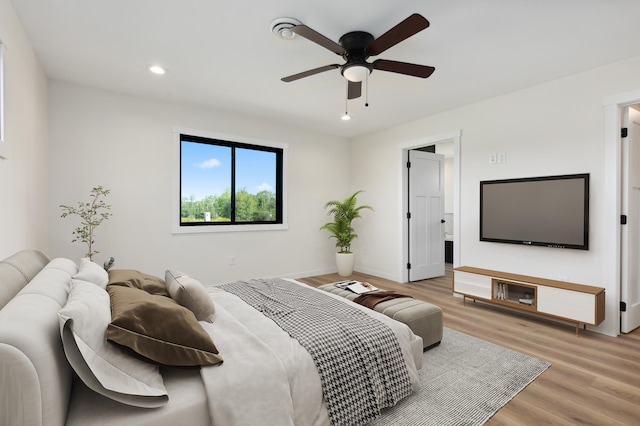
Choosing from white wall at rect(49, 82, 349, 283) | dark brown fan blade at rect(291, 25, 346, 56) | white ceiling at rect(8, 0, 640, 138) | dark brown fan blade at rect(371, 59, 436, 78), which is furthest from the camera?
white wall at rect(49, 82, 349, 283)

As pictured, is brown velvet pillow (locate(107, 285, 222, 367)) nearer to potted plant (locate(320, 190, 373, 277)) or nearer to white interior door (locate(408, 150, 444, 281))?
potted plant (locate(320, 190, 373, 277))

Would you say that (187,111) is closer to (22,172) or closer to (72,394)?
(22,172)

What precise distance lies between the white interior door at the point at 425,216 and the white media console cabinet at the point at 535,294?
4.12 ft

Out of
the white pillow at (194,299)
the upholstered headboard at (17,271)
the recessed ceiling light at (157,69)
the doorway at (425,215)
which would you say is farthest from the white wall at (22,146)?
the doorway at (425,215)

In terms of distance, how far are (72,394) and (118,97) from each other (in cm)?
375

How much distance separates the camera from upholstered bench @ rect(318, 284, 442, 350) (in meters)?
2.52

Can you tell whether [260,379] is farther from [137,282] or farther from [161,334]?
[137,282]

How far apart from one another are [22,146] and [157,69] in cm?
136

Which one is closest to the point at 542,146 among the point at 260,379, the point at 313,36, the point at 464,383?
the point at 464,383

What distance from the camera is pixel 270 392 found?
1.36 m

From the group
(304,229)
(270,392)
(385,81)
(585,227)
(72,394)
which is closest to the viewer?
(72,394)

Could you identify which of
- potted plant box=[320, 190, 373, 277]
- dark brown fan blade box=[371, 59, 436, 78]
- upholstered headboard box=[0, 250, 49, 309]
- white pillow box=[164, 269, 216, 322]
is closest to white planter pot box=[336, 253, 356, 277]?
potted plant box=[320, 190, 373, 277]

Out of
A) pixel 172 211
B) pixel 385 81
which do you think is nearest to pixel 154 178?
pixel 172 211

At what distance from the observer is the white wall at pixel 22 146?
2111mm
